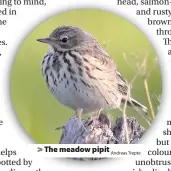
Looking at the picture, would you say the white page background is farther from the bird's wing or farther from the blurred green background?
the bird's wing

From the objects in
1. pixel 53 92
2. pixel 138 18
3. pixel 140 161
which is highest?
pixel 138 18

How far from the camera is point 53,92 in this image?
518 cm

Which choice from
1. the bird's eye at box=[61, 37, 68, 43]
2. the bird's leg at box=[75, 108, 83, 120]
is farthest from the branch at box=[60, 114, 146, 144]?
the bird's eye at box=[61, 37, 68, 43]

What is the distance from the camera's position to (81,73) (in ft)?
16.8

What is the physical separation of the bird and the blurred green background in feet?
0.12

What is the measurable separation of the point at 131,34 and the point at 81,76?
12.4 inches

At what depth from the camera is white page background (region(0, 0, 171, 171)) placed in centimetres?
518

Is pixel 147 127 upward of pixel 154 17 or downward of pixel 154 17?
downward

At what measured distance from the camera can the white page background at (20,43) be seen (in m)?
5.18

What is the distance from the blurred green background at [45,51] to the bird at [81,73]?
4 centimetres

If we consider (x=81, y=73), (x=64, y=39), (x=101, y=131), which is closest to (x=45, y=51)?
(x=64, y=39)

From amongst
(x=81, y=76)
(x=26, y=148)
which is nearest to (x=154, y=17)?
(x=81, y=76)

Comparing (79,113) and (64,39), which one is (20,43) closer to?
(64,39)

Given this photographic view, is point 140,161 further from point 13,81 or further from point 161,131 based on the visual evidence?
point 13,81
